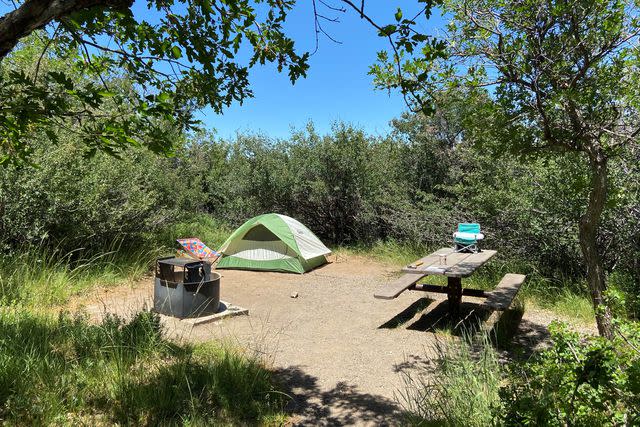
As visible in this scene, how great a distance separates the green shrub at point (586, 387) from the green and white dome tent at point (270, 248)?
7.16 meters

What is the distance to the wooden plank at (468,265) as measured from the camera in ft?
16.9

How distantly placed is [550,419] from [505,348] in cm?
305

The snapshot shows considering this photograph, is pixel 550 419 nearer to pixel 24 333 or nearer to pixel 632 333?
pixel 632 333

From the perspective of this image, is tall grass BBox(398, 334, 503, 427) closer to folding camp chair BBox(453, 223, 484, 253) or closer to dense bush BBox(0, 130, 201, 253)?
folding camp chair BBox(453, 223, 484, 253)

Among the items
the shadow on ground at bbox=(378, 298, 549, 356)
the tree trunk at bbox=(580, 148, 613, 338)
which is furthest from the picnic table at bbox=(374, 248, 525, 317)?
the tree trunk at bbox=(580, 148, 613, 338)

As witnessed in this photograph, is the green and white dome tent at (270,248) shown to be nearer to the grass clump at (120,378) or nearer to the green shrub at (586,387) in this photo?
the grass clump at (120,378)

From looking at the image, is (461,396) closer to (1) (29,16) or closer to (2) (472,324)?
(2) (472,324)

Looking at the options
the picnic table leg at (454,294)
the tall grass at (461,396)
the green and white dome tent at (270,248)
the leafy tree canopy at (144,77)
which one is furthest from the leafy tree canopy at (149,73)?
the green and white dome tent at (270,248)

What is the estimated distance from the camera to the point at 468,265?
223 inches

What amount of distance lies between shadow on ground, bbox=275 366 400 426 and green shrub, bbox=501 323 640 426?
1.41m

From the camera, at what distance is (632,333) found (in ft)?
7.27

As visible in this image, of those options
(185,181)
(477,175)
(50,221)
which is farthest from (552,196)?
(185,181)

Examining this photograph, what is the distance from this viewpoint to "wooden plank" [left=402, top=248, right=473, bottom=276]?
532 centimetres

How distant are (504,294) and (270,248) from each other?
5.45 metres
